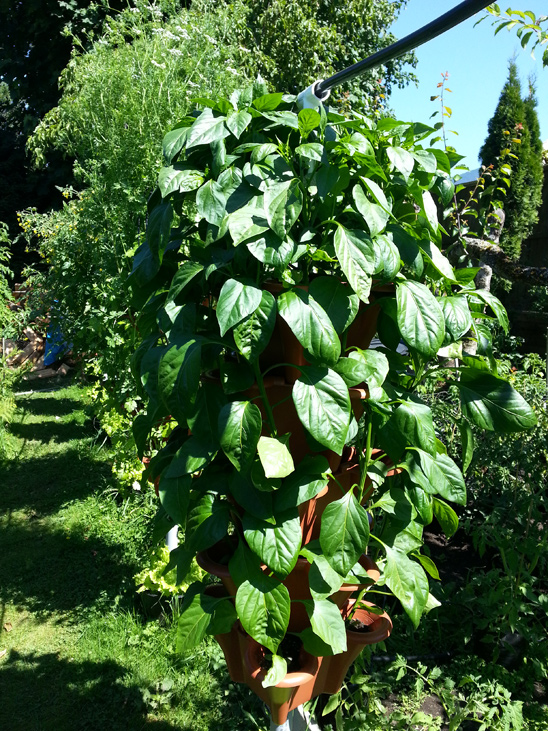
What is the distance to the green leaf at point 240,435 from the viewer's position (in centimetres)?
89

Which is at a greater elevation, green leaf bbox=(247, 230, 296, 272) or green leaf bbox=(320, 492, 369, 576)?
green leaf bbox=(247, 230, 296, 272)

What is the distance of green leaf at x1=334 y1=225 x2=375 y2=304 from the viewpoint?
890mm

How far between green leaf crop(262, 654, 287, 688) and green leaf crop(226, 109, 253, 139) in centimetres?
90

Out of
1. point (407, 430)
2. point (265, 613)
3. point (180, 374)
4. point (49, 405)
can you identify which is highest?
point (180, 374)

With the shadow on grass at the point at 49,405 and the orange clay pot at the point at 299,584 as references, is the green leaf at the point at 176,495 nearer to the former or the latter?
the orange clay pot at the point at 299,584

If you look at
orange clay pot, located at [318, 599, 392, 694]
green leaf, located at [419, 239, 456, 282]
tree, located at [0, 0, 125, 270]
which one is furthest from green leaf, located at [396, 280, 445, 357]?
tree, located at [0, 0, 125, 270]

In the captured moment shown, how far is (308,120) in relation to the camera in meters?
0.95

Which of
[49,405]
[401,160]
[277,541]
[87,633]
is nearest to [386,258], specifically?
[401,160]

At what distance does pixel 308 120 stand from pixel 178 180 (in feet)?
0.82

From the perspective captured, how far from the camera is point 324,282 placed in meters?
0.95

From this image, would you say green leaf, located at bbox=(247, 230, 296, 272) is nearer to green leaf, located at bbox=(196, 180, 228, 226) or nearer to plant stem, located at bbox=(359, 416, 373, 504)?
green leaf, located at bbox=(196, 180, 228, 226)

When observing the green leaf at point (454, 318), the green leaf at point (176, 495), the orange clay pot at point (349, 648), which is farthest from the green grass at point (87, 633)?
the green leaf at point (454, 318)

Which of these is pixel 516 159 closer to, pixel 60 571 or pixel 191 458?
pixel 60 571

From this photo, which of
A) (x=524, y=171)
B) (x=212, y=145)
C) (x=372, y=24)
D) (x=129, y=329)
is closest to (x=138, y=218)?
(x=129, y=329)
